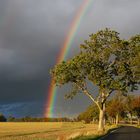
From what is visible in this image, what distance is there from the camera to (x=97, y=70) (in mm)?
56312

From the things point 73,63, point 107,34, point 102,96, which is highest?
point 107,34

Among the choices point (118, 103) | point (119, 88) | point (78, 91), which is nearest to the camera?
point (119, 88)

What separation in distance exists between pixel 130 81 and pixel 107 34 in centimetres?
840

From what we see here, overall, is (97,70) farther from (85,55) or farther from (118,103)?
(118,103)

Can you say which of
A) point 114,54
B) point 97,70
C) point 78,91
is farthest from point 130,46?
point 78,91

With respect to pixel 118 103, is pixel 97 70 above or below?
below

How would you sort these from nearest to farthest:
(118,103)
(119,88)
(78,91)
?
1. (119,88)
2. (78,91)
3. (118,103)

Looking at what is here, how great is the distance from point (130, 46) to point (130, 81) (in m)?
5.57

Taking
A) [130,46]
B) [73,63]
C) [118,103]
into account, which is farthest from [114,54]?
[118,103]

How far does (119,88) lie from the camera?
5572cm

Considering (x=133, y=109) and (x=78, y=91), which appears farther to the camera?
(x=133, y=109)

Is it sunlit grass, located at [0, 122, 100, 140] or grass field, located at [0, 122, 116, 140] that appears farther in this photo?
sunlit grass, located at [0, 122, 100, 140]

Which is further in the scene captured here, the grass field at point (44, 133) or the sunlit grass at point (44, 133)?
the sunlit grass at point (44, 133)

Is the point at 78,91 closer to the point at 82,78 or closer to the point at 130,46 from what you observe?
the point at 82,78
